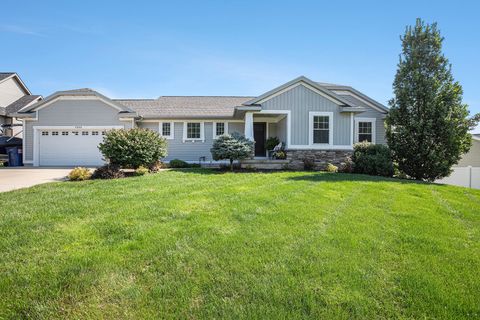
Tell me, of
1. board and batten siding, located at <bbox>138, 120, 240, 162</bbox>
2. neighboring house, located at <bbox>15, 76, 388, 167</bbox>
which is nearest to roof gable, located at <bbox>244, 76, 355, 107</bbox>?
neighboring house, located at <bbox>15, 76, 388, 167</bbox>

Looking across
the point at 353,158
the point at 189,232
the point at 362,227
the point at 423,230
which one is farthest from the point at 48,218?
the point at 353,158

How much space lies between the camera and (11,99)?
82.9 feet

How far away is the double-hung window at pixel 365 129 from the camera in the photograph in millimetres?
19047

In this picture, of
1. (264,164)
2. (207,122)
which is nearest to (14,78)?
(207,122)

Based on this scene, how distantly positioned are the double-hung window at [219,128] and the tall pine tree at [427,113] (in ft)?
32.4

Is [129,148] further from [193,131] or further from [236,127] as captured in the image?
[236,127]

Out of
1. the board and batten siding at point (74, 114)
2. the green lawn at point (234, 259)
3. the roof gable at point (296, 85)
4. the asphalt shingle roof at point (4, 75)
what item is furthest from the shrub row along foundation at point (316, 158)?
the asphalt shingle roof at point (4, 75)

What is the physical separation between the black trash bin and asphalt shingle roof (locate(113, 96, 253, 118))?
733 cm

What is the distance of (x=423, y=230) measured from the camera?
511 cm

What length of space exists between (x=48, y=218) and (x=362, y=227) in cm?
577

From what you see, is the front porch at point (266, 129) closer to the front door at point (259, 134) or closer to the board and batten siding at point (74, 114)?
the front door at point (259, 134)

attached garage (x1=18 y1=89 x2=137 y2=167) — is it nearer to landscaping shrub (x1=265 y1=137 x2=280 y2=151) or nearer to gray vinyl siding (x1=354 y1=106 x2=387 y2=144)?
landscaping shrub (x1=265 y1=137 x2=280 y2=151)

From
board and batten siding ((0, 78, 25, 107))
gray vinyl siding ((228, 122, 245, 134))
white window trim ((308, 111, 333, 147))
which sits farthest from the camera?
board and batten siding ((0, 78, 25, 107))

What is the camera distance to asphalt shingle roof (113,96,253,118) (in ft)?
60.7
